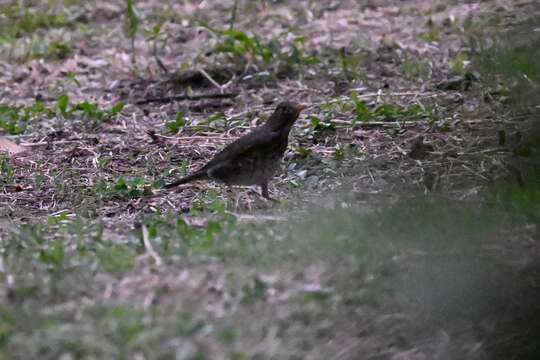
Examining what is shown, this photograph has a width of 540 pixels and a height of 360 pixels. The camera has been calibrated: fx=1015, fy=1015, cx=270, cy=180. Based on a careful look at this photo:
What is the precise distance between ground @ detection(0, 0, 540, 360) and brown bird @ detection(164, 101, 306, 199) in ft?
0.48

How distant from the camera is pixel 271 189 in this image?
19.7 feet

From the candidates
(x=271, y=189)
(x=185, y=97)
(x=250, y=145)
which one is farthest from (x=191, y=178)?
(x=185, y=97)

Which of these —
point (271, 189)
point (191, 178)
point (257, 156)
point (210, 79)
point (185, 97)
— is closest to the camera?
point (257, 156)

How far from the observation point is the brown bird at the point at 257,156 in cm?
559

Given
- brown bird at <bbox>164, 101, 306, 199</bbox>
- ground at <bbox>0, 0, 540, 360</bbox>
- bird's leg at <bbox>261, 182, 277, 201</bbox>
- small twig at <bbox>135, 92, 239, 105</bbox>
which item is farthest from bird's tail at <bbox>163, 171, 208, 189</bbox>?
small twig at <bbox>135, 92, 239, 105</bbox>

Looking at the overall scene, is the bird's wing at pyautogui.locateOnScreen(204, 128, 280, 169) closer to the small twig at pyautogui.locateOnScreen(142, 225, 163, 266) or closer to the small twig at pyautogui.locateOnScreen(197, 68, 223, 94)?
the small twig at pyautogui.locateOnScreen(142, 225, 163, 266)

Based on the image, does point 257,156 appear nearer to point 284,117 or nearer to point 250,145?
point 250,145

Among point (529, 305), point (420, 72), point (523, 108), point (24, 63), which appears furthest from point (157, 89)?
point (529, 305)

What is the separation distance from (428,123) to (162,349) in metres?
3.85

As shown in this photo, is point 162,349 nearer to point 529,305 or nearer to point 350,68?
point 529,305

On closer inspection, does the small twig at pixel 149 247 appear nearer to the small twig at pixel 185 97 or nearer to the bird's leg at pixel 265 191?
the bird's leg at pixel 265 191

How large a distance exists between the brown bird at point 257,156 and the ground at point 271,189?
146 mm

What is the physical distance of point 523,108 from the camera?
184 inches

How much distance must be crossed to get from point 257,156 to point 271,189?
0.47m
